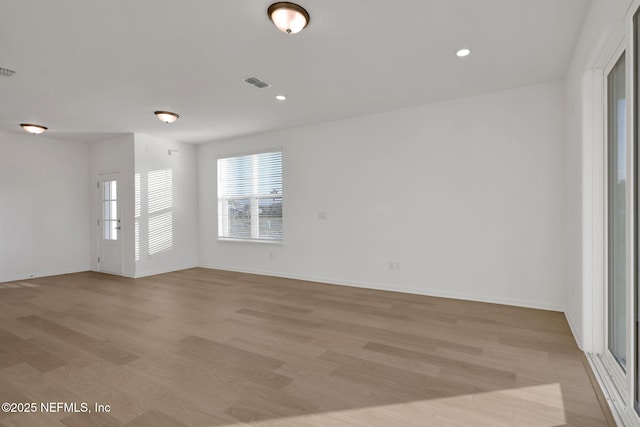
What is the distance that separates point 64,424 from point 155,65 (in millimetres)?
3107

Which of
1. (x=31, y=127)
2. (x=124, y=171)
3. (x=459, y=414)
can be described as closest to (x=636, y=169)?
(x=459, y=414)

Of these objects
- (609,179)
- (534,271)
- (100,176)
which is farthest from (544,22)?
(100,176)

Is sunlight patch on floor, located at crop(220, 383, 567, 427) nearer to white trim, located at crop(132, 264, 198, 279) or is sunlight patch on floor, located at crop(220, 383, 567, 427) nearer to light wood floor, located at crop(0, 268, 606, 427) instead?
light wood floor, located at crop(0, 268, 606, 427)

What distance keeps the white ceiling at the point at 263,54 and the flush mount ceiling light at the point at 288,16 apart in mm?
67

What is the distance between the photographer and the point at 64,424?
1897 millimetres

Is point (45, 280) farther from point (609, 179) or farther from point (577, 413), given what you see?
point (609, 179)

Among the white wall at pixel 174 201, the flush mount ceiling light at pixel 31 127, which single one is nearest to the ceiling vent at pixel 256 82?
the white wall at pixel 174 201

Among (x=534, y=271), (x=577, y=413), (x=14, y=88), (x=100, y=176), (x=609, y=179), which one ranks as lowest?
(x=577, y=413)

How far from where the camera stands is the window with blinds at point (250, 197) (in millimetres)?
6297

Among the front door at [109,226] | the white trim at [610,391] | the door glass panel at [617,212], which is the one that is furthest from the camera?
the front door at [109,226]

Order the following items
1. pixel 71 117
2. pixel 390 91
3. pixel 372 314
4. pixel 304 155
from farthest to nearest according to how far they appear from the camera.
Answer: pixel 304 155 < pixel 71 117 < pixel 390 91 < pixel 372 314

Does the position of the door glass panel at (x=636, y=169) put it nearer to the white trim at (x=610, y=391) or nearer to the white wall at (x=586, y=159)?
the white trim at (x=610, y=391)

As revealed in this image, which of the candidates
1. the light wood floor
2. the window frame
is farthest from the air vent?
the window frame

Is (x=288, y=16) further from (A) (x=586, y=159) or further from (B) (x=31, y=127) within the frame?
(B) (x=31, y=127)
